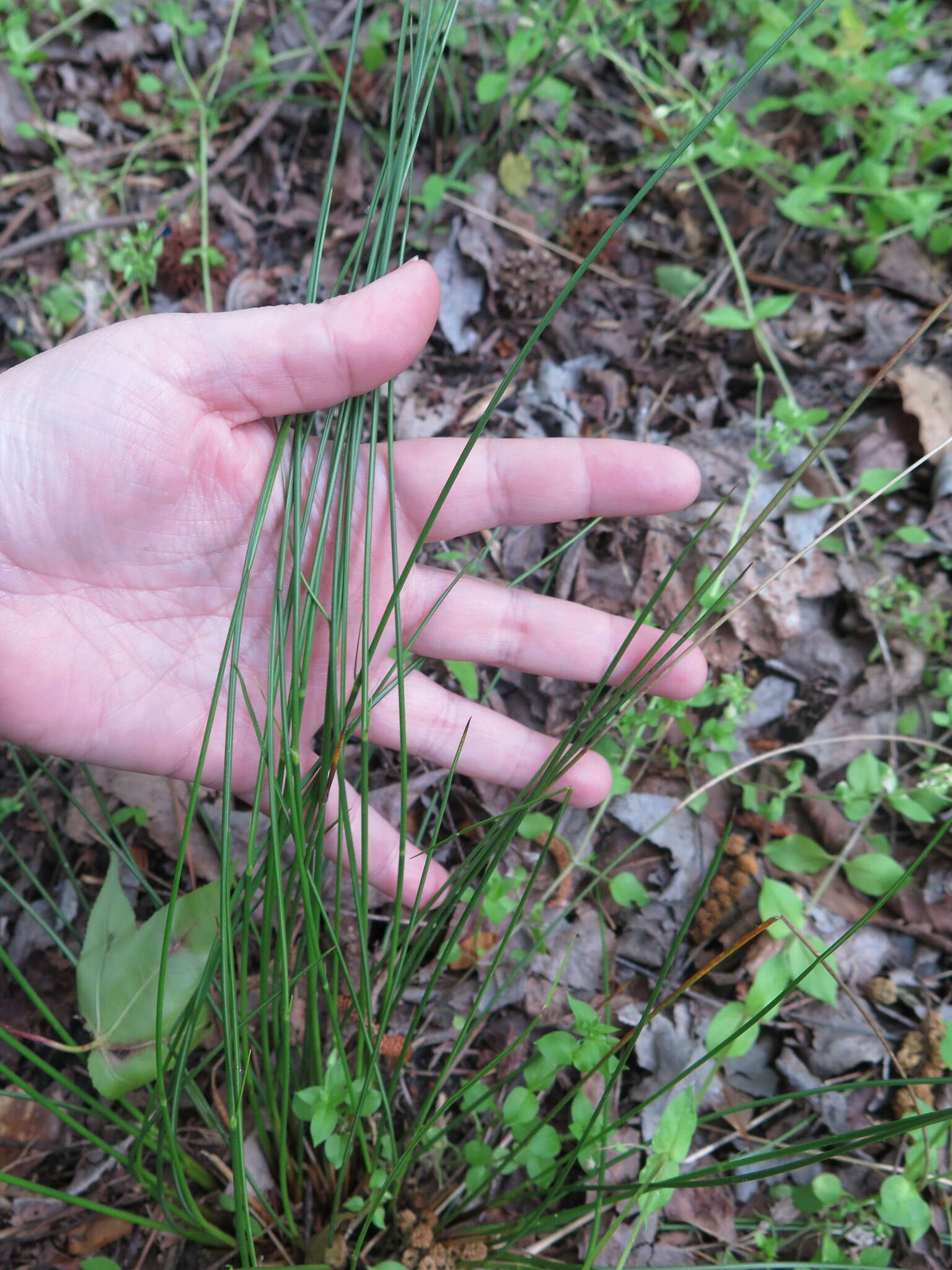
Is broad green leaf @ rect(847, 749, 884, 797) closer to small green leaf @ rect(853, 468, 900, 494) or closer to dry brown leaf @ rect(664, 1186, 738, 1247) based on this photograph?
small green leaf @ rect(853, 468, 900, 494)

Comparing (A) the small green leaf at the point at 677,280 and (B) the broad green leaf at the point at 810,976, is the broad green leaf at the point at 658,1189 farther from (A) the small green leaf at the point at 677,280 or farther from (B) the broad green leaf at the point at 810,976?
(A) the small green leaf at the point at 677,280

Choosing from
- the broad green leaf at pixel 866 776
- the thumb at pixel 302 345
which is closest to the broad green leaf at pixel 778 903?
the broad green leaf at pixel 866 776

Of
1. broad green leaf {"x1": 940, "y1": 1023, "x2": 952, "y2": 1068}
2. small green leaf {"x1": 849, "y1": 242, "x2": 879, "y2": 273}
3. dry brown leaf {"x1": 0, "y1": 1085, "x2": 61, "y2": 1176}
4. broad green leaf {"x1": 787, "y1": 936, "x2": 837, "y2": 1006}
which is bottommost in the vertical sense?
dry brown leaf {"x1": 0, "y1": 1085, "x2": 61, "y2": 1176}

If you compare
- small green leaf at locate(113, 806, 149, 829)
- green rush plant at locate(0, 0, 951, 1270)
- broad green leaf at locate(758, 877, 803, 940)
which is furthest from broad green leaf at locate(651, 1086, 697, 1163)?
small green leaf at locate(113, 806, 149, 829)

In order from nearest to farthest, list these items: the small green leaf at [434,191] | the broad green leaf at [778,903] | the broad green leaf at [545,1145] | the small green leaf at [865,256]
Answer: the broad green leaf at [545,1145] < the broad green leaf at [778,903] < the small green leaf at [434,191] < the small green leaf at [865,256]

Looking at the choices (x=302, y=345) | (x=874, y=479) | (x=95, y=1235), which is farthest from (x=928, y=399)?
(x=95, y=1235)

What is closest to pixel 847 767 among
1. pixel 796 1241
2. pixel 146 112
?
pixel 796 1241

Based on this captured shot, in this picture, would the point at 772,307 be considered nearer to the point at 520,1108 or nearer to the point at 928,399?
the point at 928,399
